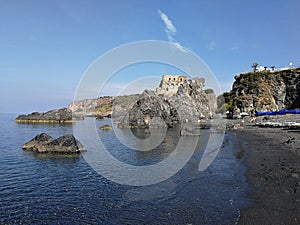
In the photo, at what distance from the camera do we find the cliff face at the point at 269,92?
10050cm

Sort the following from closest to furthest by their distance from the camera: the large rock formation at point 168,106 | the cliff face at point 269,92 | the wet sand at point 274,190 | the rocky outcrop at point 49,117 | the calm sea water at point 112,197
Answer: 1. the wet sand at point 274,190
2. the calm sea water at point 112,197
3. the large rock formation at point 168,106
4. the cliff face at point 269,92
5. the rocky outcrop at point 49,117

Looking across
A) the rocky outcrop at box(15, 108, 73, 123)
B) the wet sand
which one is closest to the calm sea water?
the wet sand

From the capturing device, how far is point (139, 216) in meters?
12.9

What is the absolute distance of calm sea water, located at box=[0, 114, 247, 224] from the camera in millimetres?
12773

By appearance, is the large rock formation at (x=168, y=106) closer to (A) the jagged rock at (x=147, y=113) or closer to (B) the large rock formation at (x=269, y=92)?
(A) the jagged rock at (x=147, y=113)

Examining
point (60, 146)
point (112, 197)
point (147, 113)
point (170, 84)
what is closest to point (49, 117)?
point (147, 113)

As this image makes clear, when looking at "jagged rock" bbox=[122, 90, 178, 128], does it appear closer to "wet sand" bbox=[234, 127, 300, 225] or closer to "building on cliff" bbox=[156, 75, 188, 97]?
"wet sand" bbox=[234, 127, 300, 225]

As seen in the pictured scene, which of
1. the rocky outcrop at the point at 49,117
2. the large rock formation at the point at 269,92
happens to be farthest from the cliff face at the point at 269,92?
the rocky outcrop at the point at 49,117

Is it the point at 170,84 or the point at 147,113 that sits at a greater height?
the point at 170,84

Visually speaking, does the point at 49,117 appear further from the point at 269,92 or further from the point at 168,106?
the point at 269,92

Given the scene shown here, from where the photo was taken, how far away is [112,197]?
15.9 metres

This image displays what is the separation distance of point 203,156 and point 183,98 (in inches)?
3976

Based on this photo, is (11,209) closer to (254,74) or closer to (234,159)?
(234,159)

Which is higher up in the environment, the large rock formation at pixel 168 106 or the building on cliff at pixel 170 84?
the building on cliff at pixel 170 84
